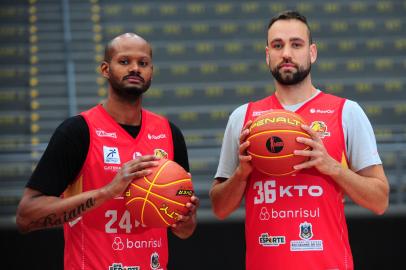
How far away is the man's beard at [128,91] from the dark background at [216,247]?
10.4 feet

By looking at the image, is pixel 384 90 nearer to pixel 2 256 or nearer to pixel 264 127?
pixel 2 256

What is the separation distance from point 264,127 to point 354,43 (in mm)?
8030

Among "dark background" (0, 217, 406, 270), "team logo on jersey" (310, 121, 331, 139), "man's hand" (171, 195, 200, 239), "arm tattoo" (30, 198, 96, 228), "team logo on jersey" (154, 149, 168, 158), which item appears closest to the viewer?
"arm tattoo" (30, 198, 96, 228)

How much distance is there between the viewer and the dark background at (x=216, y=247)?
6.95 metres

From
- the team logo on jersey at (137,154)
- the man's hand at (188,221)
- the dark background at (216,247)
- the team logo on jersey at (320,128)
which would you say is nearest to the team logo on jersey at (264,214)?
the man's hand at (188,221)

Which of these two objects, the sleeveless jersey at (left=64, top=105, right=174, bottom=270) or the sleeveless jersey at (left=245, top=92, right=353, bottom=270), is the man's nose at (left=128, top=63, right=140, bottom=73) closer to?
the sleeveless jersey at (left=64, top=105, right=174, bottom=270)

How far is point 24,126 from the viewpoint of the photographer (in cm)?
1031

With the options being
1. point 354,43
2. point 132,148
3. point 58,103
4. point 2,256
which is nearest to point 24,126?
point 58,103

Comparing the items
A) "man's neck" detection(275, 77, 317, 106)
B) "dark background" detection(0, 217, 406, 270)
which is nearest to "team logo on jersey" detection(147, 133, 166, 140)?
"man's neck" detection(275, 77, 317, 106)

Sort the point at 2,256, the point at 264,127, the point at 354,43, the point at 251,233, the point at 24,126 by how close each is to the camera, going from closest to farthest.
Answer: the point at 264,127 < the point at 251,233 < the point at 2,256 < the point at 24,126 < the point at 354,43

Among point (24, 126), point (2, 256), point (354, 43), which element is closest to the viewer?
point (2, 256)

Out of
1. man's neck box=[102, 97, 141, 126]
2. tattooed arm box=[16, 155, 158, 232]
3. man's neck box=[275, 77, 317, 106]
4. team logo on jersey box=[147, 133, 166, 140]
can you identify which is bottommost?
tattooed arm box=[16, 155, 158, 232]

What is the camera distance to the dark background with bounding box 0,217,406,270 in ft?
22.8

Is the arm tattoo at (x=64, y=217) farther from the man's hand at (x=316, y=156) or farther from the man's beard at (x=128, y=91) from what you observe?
the man's hand at (x=316, y=156)
